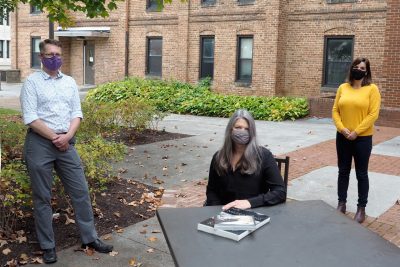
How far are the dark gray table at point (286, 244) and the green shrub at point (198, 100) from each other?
35.0ft

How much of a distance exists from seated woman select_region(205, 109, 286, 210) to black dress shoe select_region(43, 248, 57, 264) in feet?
5.71

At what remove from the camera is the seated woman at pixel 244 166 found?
3.57 metres

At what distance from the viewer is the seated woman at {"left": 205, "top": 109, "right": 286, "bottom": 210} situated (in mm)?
3572

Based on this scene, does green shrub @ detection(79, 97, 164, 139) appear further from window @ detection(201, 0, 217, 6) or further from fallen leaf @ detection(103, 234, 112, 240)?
window @ detection(201, 0, 217, 6)

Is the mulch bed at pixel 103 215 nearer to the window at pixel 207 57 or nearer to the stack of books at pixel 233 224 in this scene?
the stack of books at pixel 233 224

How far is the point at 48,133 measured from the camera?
4.19 meters

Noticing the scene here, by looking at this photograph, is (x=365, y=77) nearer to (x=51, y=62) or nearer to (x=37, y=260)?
(x=51, y=62)

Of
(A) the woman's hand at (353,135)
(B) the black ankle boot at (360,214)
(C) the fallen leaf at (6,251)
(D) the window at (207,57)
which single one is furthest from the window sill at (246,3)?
(C) the fallen leaf at (6,251)

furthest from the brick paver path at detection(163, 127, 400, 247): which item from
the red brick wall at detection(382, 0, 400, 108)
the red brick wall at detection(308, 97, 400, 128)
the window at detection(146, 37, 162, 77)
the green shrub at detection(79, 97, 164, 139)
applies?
the window at detection(146, 37, 162, 77)

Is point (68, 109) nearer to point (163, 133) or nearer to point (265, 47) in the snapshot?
point (163, 133)

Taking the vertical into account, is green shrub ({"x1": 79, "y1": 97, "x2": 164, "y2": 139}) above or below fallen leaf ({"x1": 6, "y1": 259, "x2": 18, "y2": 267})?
above

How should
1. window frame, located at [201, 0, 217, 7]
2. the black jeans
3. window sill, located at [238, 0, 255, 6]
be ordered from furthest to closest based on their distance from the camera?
window frame, located at [201, 0, 217, 7] < window sill, located at [238, 0, 255, 6] < the black jeans

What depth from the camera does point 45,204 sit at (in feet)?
14.4

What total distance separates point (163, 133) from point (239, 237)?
9579mm
